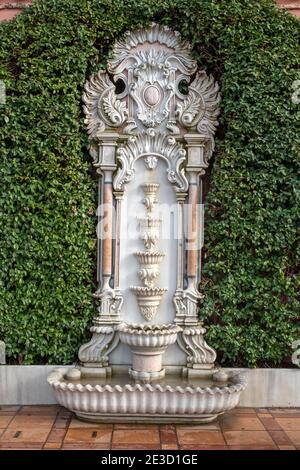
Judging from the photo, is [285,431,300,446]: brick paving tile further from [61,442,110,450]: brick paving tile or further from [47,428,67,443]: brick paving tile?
[47,428,67,443]: brick paving tile

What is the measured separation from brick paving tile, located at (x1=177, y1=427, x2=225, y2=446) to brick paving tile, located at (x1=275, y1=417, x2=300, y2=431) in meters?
0.55

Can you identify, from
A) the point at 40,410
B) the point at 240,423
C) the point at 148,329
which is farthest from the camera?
the point at 148,329

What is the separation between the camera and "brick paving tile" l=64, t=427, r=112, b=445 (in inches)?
144

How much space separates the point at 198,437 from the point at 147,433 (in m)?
0.36

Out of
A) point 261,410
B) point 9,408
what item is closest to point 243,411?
point 261,410

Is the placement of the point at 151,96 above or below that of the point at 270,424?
above

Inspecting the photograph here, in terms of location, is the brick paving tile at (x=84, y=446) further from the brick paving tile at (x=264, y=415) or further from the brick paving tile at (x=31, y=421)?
the brick paving tile at (x=264, y=415)

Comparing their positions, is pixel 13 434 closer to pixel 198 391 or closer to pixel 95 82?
pixel 198 391

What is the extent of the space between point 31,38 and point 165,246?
6.98 ft

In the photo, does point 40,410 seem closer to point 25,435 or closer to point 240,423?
point 25,435

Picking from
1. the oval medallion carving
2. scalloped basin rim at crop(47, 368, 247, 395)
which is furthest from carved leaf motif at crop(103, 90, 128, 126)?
scalloped basin rim at crop(47, 368, 247, 395)

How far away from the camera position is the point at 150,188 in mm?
4594

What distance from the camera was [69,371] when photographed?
4289mm

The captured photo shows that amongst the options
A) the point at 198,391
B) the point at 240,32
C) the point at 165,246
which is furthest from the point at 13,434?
the point at 240,32
